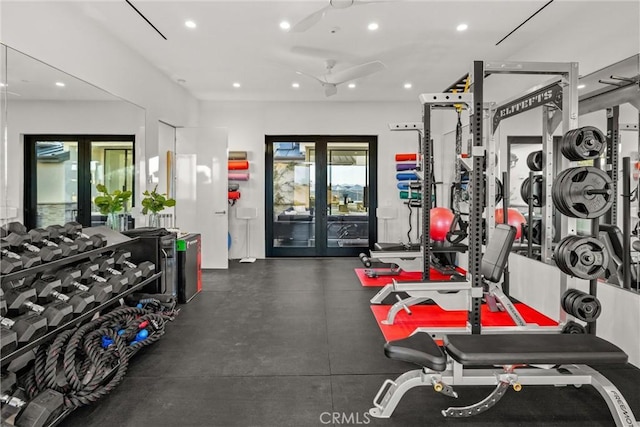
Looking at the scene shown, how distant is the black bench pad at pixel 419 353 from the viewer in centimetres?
200

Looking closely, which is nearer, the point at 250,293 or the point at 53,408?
the point at 53,408

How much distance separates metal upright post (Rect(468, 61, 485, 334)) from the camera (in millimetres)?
2762

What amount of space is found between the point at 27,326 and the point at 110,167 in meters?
2.68

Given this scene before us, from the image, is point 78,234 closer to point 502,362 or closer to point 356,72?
point 502,362

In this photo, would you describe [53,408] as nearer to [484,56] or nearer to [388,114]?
[484,56]

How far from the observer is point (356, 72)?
4.59 meters

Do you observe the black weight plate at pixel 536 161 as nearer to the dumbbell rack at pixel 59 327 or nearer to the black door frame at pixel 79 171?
the dumbbell rack at pixel 59 327

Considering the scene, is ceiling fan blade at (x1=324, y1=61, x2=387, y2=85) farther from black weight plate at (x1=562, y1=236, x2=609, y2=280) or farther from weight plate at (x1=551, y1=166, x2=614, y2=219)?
black weight plate at (x1=562, y1=236, x2=609, y2=280)

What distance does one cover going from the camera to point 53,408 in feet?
6.54

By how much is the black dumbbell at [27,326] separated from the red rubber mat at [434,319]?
265cm

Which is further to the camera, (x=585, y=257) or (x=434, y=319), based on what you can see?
(x=434, y=319)

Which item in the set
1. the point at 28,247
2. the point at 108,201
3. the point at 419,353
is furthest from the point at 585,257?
the point at 108,201

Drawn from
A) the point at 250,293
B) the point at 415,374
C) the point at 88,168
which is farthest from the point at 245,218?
the point at 415,374

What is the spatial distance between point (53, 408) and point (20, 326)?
495 mm
